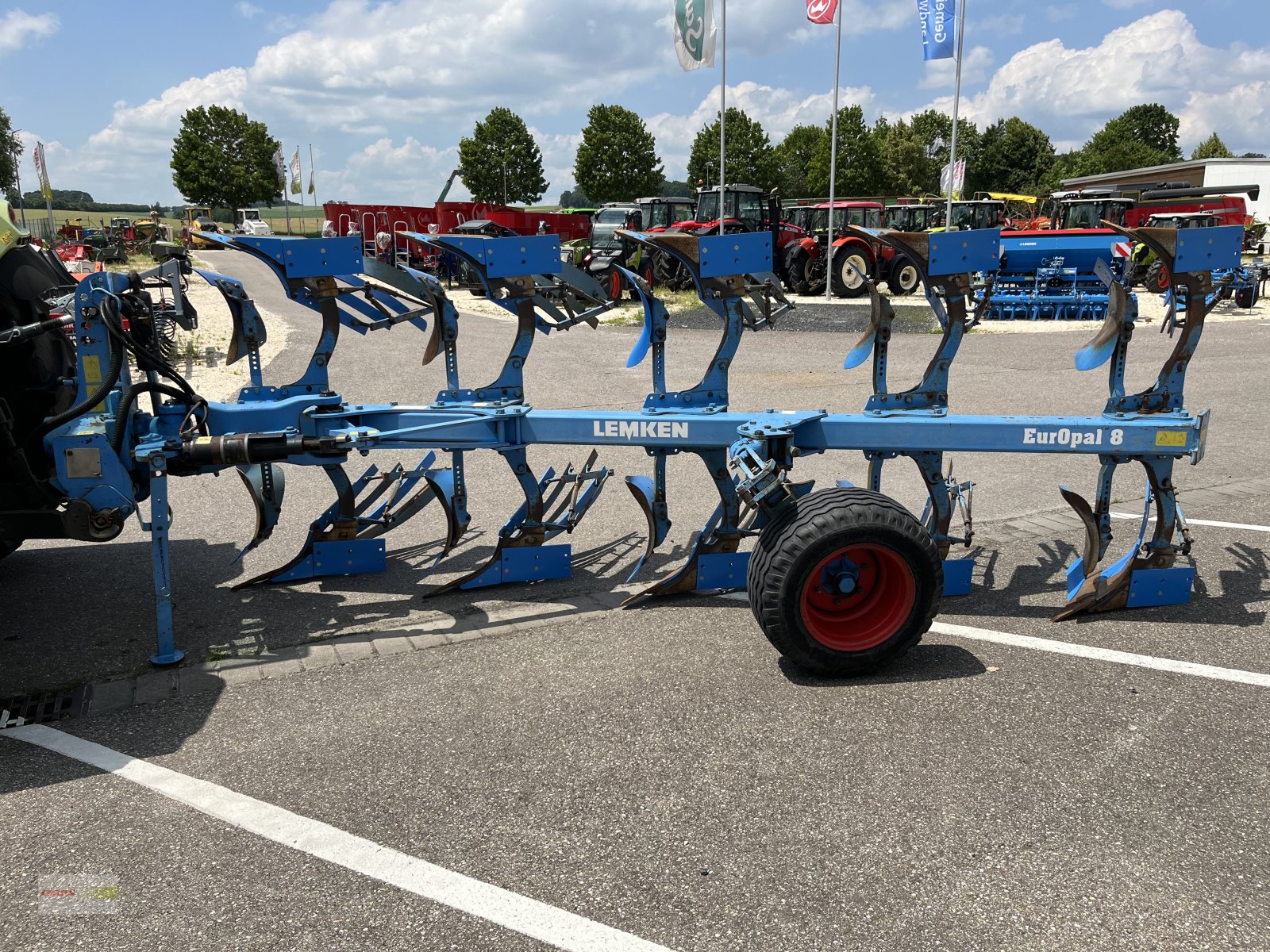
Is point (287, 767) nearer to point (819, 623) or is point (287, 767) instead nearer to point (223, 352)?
point (819, 623)

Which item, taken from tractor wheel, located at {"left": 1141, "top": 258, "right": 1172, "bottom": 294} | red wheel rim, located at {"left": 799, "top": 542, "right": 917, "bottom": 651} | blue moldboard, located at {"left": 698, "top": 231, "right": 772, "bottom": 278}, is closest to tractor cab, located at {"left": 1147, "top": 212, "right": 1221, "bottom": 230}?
tractor wheel, located at {"left": 1141, "top": 258, "right": 1172, "bottom": 294}

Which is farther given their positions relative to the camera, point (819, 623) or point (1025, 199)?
point (1025, 199)

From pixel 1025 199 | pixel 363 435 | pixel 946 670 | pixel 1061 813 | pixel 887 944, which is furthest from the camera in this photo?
pixel 1025 199

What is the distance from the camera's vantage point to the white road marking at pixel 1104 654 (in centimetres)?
406

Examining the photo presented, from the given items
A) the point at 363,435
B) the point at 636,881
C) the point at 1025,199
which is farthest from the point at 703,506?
the point at 1025,199

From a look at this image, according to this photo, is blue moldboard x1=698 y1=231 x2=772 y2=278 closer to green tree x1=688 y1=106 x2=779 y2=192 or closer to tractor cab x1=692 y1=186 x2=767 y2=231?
tractor cab x1=692 y1=186 x2=767 y2=231

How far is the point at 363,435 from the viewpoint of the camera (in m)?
4.76

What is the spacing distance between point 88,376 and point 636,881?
3.28 metres

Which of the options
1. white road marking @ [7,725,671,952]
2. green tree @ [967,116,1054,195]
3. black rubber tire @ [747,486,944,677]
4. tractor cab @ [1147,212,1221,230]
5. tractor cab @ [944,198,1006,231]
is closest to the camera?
white road marking @ [7,725,671,952]

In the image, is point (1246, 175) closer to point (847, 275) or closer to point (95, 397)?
point (847, 275)

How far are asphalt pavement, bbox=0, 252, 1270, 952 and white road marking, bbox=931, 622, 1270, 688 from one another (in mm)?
44

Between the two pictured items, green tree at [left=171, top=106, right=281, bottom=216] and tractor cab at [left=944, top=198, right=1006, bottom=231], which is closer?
tractor cab at [left=944, top=198, right=1006, bottom=231]

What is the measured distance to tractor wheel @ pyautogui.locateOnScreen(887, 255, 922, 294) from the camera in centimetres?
2161

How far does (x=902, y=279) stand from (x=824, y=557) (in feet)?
66.2
